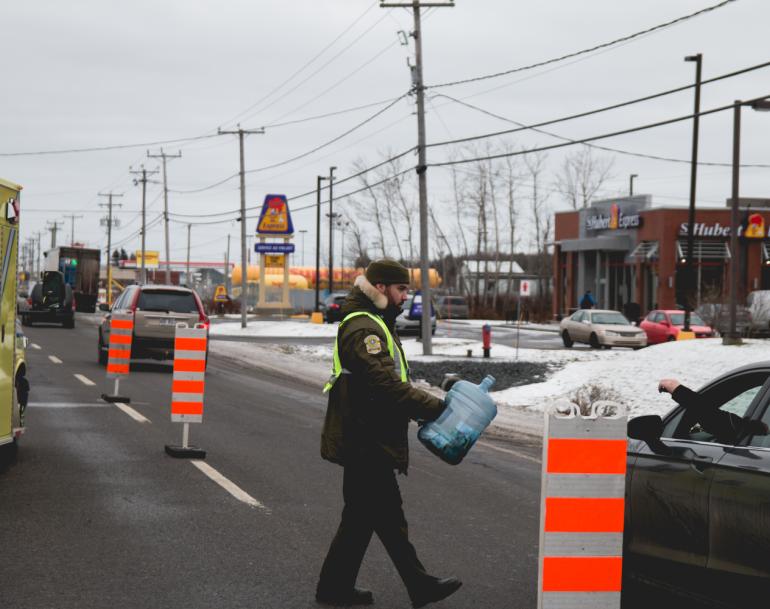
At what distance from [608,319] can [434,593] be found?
1351 inches

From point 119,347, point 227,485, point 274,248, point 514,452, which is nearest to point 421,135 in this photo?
point 119,347

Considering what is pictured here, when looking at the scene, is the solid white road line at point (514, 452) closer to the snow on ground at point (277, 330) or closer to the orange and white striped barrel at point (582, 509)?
the orange and white striped barrel at point (582, 509)

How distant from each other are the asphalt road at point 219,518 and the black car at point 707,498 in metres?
1.05

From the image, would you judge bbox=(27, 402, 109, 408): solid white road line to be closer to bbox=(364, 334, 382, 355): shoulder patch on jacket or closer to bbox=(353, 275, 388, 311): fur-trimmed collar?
bbox=(353, 275, 388, 311): fur-trimmed collar

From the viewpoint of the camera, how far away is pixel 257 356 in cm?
3228

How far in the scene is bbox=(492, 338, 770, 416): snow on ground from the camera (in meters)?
19.8

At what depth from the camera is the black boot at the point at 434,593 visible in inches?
241

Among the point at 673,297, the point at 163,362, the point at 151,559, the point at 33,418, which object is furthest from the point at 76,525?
the point at 673,297

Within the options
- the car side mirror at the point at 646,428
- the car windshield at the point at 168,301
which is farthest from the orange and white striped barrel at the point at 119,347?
the car side mirror at the point at 646,428

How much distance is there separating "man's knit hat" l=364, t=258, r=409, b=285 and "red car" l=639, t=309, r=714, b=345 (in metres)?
33.5

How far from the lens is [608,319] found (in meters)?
39.7

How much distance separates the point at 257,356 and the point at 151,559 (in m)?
25.1

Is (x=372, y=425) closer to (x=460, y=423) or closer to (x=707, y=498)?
(x=460, y=423)

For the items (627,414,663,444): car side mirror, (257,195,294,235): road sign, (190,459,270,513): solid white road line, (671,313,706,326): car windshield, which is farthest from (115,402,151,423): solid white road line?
(257,195,294,235): road sign
